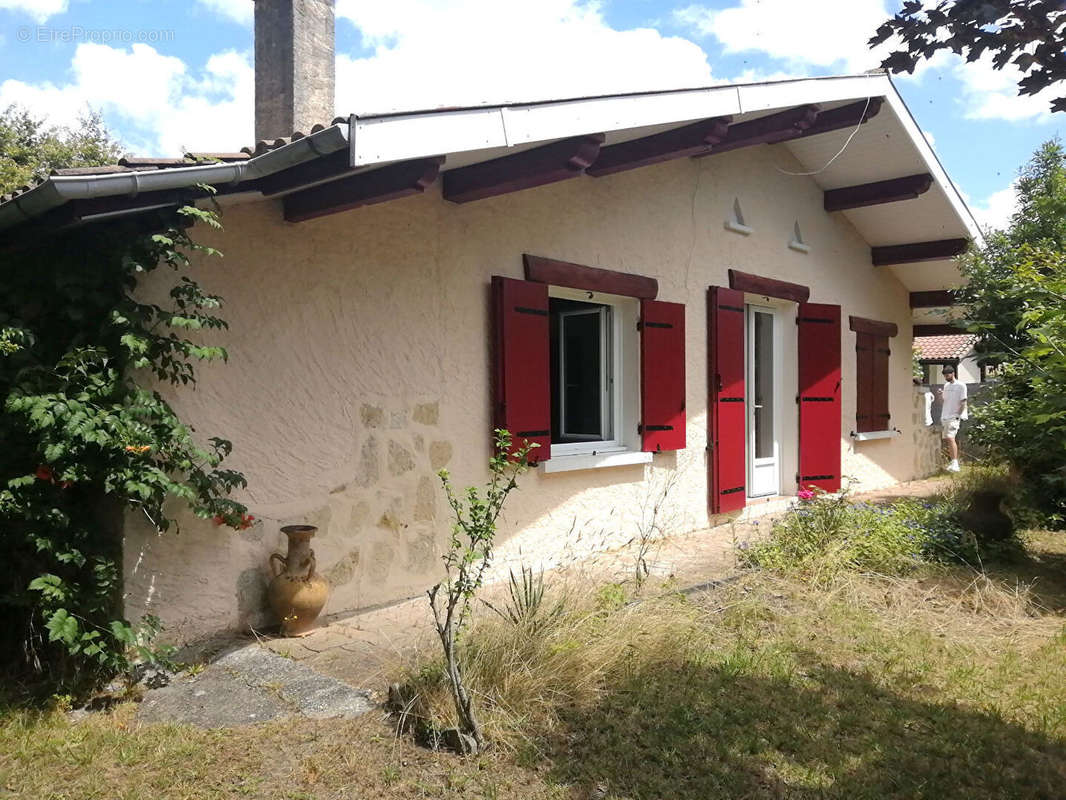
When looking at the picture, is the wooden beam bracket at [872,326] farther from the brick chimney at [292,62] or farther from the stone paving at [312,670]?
the brick chimney at [292,62]

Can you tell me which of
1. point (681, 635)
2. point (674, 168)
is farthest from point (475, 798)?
point (674, 168)

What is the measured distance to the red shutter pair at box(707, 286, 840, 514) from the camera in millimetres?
6898

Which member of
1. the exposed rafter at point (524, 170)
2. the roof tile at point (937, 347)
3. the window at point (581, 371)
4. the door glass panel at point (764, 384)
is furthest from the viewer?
the roof tile at point (937, 347)

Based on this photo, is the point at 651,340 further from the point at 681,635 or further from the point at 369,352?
the point at 681,635

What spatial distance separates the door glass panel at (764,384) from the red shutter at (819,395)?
11.7 inches

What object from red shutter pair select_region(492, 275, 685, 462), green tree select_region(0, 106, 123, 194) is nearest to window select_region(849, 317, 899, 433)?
red shutter pair select_region(492, 275, 685, 462)

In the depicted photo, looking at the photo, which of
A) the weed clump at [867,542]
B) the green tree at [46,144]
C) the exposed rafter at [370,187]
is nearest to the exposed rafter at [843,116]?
the weed clump at [867,542]

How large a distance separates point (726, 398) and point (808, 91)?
2.57 m

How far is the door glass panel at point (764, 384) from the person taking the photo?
8016 millimetres

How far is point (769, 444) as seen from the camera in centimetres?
808

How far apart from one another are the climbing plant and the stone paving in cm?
31

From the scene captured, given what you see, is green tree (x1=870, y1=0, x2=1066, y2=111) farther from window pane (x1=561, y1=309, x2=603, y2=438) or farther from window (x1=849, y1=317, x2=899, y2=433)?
window (x1=849, y1=317, x2=899, y2=433)

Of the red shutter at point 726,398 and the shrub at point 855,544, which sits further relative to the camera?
the red shutter at point 726,398

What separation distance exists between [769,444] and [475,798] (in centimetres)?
618
